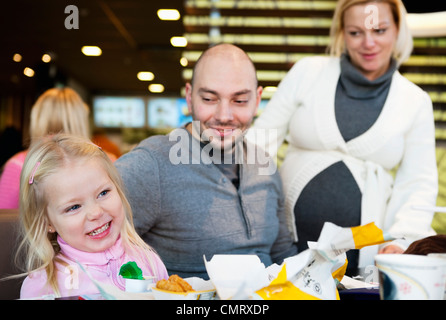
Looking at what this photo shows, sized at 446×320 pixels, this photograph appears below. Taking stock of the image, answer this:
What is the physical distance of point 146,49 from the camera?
8.50 m

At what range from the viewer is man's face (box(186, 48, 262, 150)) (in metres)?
1.66

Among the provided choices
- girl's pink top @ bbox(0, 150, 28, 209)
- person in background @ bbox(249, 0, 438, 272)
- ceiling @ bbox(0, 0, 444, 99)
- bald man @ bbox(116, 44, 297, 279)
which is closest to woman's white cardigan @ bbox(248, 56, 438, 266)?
person in background @ bbox(249, 0, 438, 272)

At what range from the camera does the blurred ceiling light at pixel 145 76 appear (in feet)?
35.3

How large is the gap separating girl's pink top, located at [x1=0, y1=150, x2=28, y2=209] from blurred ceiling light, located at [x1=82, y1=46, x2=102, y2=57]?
244 inches

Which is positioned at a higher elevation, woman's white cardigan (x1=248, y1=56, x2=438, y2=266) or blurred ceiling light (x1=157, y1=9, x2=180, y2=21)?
blurred ceiling light (x1=157, y1=9, x2=180, y2=21)

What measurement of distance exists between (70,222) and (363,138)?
1.22 meters

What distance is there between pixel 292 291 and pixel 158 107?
11.9 m

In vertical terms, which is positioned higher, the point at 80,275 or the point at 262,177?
the point at 262,177

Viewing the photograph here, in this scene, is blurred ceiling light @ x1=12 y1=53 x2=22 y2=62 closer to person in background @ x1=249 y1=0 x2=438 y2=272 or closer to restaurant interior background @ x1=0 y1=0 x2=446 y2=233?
restaurant interior background @ x1=0 y1=0 x2=446 y2=233

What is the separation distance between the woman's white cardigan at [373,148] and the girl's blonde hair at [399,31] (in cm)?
10

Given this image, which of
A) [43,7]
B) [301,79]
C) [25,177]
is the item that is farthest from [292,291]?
[43,7]

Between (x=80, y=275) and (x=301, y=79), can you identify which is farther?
(x=301, y=79)
